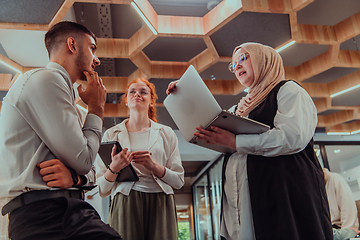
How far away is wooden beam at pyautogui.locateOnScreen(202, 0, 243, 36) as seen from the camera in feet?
9.55

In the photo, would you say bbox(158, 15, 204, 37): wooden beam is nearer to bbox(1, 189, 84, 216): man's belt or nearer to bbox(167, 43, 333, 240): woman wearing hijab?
bbox(167, 43, 333, 240): woman wearing hijab

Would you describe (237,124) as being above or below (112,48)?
below

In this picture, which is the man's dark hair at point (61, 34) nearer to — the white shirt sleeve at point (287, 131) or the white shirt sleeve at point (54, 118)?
the white shirt sleeve at point (54, 118)

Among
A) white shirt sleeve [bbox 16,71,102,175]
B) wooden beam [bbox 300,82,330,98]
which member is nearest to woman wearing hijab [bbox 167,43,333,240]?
white shirt sleeve [bbox 16,71,102,175]

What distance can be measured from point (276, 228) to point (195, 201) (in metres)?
9.95

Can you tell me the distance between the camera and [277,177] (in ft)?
4.30

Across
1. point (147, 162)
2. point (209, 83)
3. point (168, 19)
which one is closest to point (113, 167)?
point (147, 162)

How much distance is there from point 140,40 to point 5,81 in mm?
2204

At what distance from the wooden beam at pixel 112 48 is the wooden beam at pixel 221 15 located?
3.42 ft

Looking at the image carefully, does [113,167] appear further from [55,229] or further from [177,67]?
[177,67]

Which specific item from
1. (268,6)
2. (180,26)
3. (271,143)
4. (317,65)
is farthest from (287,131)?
(317,65)

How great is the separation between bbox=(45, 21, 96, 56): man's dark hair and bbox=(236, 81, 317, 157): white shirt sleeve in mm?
897

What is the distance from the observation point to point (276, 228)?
1255 mm

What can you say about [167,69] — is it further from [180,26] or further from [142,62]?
[180,26]
